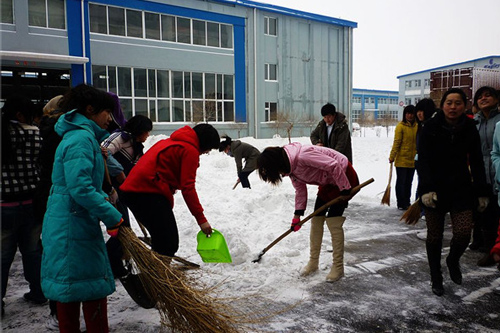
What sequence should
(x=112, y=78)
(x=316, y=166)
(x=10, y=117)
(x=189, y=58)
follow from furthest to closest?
1. (x=189, y=58)
2. (x=112, y=78)
3. (x=316, y=166)
4. (x=10, y=117)

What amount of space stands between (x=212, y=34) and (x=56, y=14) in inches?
341

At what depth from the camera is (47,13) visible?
18469 millimetres

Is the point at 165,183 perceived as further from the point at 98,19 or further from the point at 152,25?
the point at 152,25

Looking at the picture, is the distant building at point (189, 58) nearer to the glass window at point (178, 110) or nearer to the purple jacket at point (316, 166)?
the glass window at point (178, 110)

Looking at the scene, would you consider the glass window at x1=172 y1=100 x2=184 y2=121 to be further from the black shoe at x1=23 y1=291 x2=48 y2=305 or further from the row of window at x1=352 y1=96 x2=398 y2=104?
the row of window at x1=352 y1=96 x2=398 y2=104

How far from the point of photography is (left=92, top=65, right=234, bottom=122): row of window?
20438 millimetres

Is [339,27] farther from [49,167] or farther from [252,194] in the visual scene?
[49,167]

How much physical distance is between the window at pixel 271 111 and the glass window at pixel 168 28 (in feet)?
24.8

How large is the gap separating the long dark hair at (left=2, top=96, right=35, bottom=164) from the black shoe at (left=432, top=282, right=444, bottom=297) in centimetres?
382

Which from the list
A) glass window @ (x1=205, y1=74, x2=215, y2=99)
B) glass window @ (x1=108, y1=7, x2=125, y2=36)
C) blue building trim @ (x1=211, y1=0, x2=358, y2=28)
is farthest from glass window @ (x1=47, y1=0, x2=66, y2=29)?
blue building trim @ (x1=211, y1=0, x2=358, y2=28)

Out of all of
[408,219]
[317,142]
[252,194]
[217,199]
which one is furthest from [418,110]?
[217,199]

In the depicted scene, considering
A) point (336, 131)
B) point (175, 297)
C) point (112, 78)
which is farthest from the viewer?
point (112, 78)

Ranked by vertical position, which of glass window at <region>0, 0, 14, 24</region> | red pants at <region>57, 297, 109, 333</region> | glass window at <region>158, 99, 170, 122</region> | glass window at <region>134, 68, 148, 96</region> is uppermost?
glass window at <region>0, 0, 14, 24</region>

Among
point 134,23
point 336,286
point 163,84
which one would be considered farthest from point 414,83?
point 336,286
